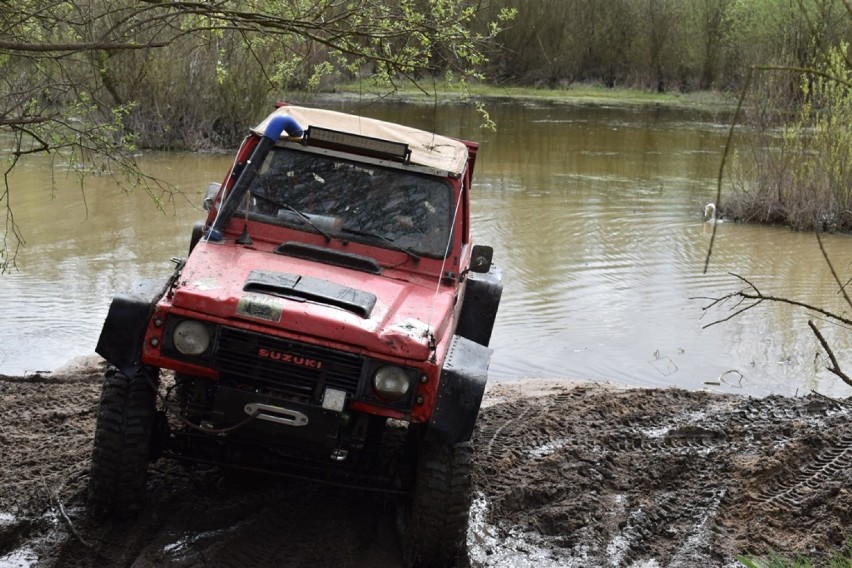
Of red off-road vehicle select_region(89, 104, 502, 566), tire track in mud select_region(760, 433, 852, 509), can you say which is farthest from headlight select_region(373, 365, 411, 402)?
tire track in mud select_region(760, 433, 852, 509)

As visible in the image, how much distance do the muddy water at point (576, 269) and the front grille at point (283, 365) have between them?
1.81 meters

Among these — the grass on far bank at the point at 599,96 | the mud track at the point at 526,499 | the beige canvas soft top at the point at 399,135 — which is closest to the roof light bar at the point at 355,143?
the beige canvas soft top at the point at 399,135

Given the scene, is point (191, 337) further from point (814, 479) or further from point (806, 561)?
point (814, 479)

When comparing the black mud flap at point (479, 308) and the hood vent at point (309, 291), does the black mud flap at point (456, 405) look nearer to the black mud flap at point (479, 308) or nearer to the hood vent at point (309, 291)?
the hood vent at point (309, 291)

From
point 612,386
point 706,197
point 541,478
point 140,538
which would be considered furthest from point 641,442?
point 706,197

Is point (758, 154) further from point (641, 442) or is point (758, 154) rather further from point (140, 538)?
point (140, 538)

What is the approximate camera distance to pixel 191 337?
4715 millimetres

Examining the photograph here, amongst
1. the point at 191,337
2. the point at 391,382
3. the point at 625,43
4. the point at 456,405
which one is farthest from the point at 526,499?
the point at 625,43

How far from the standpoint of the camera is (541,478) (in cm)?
610

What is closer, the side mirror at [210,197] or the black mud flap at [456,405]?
the black mud flap at [456,405]

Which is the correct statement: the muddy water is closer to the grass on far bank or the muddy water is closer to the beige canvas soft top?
the beige canvas soft top

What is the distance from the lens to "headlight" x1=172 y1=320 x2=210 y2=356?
4.70 meters

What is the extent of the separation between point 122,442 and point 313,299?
1.05 m

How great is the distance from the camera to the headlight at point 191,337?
15.4ft
